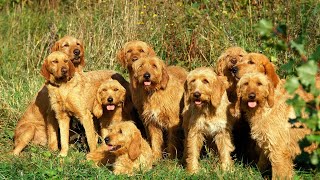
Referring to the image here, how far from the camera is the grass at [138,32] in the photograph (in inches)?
389

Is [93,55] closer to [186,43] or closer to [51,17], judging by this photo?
[186,43]

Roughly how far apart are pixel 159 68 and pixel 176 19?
3159mm

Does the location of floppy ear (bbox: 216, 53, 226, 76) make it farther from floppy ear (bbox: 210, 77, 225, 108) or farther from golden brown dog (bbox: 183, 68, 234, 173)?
floppy ear (bbox: 210, 77, 225, 108)

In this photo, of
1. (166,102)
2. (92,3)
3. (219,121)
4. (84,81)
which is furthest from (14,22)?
(219,121)

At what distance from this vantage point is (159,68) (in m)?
7.89

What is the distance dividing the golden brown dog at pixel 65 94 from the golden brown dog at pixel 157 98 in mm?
747

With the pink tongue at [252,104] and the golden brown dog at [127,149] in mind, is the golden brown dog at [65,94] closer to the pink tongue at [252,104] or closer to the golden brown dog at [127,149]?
the golden brown dog at [127,149]

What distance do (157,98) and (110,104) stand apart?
2.78 ft

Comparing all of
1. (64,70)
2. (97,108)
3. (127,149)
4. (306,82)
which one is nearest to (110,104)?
(97,108)

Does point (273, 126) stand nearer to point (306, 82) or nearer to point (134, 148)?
point (134, 148)

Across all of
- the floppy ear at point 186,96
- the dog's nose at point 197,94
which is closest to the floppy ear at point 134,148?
the floppy ear at point 186,96

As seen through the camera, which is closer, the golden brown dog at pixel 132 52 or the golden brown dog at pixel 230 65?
the golden brown dog at pixel 230 65

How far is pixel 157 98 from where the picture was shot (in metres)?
8.09

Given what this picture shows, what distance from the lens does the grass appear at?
9891 mm
